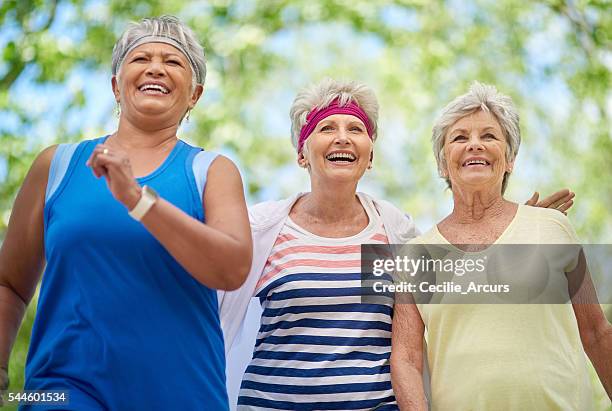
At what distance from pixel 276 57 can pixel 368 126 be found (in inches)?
255

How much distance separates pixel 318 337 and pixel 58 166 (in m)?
0.93

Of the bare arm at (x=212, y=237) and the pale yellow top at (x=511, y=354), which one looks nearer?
the bare arm at (x=212, y=237)

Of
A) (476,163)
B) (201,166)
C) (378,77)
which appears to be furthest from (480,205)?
(378,77)

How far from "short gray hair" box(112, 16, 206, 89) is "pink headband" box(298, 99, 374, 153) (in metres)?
0.57

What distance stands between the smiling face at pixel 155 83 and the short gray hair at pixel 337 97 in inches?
26.1

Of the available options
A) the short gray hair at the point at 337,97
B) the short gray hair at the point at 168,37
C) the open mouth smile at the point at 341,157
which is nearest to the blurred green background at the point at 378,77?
the short gray hair at the point at 337,97

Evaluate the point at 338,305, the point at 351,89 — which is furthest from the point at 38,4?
the point at 338,305

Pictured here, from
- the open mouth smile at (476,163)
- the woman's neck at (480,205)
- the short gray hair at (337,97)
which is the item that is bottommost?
the woman's neck at (480,205)

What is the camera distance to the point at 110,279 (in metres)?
2.04

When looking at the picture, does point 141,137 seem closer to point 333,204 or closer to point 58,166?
point 58,166

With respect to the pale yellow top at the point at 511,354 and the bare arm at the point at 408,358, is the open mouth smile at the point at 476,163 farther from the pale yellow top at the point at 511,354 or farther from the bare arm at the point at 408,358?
the bare arm at the point at 408,358

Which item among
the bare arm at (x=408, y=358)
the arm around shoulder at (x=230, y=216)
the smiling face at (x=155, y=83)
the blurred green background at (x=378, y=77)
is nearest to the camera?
the arm around shoulder at (x=230, y=216)

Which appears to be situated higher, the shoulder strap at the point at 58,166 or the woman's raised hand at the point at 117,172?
the shoulder strap at the point at 58,166

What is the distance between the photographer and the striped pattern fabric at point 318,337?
8.53 ft
